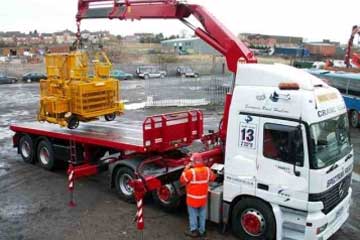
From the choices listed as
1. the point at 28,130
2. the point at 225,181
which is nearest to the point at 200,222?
the point at 225,181

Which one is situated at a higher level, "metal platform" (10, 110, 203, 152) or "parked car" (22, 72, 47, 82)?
"metal platform" (10, 110, 203, 152)

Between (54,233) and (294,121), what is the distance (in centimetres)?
481

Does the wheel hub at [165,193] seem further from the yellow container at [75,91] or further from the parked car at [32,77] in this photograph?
the parked car at [32,77]

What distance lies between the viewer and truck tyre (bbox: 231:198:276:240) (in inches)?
294

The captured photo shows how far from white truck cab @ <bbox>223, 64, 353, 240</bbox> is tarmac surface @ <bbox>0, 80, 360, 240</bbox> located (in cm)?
101

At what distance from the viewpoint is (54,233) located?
331 inches

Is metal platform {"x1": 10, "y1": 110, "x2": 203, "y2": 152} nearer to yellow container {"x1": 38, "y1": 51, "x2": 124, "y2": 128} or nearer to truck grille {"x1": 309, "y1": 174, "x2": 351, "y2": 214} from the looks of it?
yellow container {"x1": 38, "y1": 51, "x2": 124, "y2": 128}

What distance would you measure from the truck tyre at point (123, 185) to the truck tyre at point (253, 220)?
2.78 m

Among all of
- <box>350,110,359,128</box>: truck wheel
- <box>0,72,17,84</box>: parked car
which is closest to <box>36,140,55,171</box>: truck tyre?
<box>350,110,359,128</box>: truck wheel

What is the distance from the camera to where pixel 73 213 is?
9375mm

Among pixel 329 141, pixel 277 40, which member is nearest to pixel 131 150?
pixel 329 141

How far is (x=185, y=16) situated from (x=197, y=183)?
13.3 feet

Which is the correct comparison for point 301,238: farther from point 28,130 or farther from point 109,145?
point 28,130

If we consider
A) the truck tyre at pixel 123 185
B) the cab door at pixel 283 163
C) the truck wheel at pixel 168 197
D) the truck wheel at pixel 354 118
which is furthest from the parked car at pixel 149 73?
the cab door at pixel 283 163
